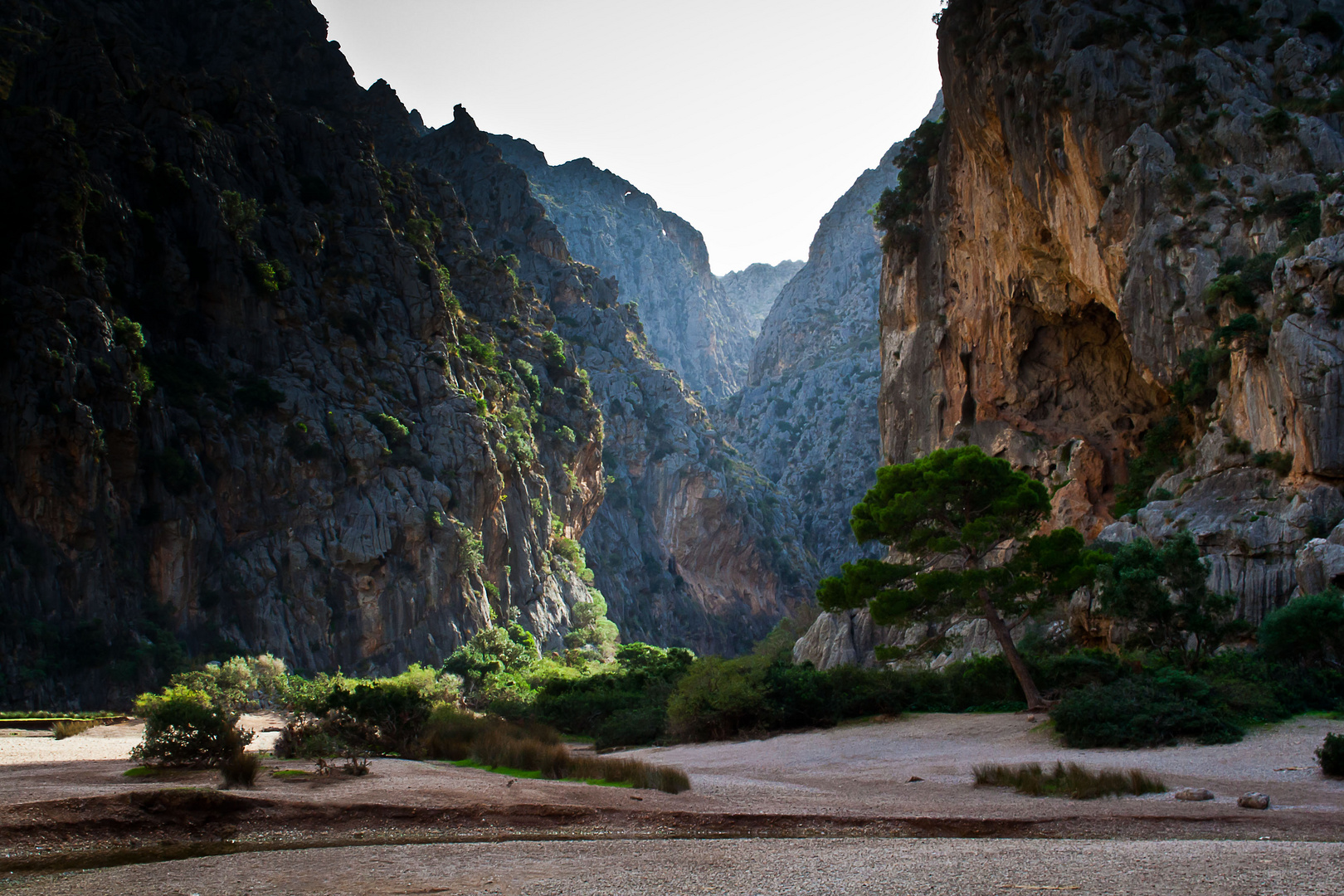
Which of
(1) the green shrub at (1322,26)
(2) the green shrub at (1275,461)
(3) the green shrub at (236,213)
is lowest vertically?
(2) the green shrub at (1275,461)

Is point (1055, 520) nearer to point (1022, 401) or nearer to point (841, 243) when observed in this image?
point (1022, 401)

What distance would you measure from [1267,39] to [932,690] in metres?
33.0

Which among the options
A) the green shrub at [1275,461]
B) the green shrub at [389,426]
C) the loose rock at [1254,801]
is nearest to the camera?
the loose rock at [1254,801]

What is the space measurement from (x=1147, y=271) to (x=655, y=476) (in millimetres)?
70715

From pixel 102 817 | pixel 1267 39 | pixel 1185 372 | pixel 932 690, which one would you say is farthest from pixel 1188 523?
pixel 102 817

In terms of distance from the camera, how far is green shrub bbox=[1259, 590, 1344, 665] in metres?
17.9

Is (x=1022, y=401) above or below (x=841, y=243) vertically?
below

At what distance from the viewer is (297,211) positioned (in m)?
58.0

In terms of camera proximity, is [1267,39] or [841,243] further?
[841,243]

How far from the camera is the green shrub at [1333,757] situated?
33.8ft

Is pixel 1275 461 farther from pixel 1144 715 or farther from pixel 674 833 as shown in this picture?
pixel 674 833

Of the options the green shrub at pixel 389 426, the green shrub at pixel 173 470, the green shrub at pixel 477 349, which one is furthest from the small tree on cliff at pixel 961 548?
the green shrub at pixel 477 349

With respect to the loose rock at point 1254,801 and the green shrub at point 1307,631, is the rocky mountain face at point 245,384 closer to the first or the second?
the loose rock at point 1254,801

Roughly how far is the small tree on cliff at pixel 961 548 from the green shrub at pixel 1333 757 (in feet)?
29.1
